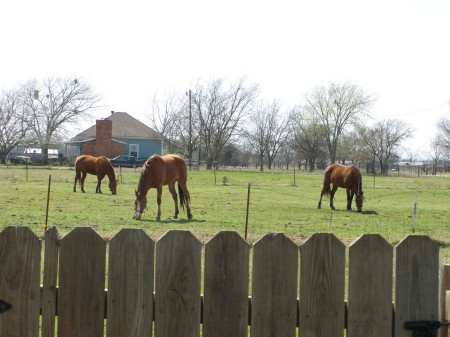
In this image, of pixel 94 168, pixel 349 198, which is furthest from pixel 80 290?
pixel 94 168

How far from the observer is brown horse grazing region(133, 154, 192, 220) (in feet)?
65.3

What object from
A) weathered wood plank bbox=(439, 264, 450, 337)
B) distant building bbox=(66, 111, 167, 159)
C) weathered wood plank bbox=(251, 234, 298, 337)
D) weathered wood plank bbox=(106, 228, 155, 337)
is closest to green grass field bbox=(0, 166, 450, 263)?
weathered wood plank bbox=(439, 264, 450, 337)

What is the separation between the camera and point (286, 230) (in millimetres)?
16547

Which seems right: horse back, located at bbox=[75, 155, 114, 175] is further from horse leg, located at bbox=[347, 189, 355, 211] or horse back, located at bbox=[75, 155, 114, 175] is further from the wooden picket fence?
the wooden picket fence

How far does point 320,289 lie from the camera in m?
3.99

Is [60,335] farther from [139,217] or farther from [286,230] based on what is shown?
[139,217]

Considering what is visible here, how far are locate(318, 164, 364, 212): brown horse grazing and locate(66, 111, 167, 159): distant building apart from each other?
54.2 meters

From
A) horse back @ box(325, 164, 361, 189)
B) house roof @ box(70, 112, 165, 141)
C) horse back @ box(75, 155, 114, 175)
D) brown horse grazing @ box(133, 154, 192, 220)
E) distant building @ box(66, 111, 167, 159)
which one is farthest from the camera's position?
house roof @ box(70, 112, 165, 141)

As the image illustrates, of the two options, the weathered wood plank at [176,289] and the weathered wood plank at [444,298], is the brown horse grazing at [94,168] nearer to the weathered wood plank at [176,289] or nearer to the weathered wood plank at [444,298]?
the weathered wood plank at [176,289]

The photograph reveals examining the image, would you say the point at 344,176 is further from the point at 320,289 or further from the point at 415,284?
the point at 320,289

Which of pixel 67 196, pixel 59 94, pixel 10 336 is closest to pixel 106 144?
pixel 59 94

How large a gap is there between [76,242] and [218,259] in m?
0.84

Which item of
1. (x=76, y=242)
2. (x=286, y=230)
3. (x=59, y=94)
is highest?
(x=59, y=94)

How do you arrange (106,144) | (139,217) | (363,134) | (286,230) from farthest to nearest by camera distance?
1. (363,134)
2. (106,144)
3. (139,217)
4. (286,230)
